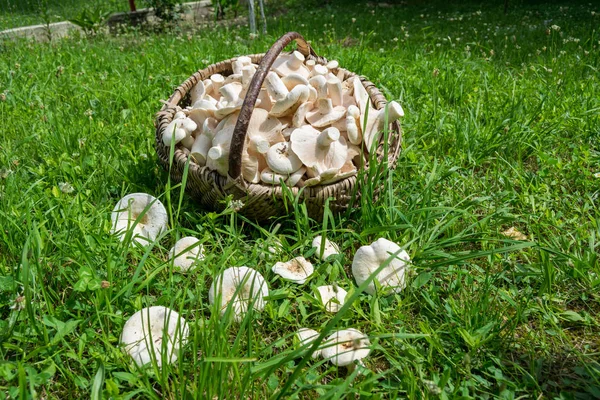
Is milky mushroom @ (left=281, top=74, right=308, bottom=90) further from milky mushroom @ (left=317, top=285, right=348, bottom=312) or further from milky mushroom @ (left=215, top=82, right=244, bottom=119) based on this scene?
milky mushroom @ (left=317, top=285, right=348, bottom=312)

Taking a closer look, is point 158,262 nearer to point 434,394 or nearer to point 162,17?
point 434,394

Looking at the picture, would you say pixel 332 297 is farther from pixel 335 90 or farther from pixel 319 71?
pixel 319 71

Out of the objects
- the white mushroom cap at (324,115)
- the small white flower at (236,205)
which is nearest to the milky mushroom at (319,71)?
the white mushroom cap at (324,115)

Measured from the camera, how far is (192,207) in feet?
7.47

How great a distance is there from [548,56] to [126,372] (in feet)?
13.9

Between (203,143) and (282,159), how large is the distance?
1.25 feet

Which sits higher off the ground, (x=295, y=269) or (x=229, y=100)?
(x=229, y=100)

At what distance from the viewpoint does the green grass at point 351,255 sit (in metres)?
1.44

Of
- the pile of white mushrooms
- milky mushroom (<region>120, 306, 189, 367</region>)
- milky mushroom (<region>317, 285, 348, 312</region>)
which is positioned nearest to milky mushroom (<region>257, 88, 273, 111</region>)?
the pile of white mushrooms

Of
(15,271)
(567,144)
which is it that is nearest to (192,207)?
(15,271)

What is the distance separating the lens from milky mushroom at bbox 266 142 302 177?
6.57ft

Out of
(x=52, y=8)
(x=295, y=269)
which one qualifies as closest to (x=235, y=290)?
(x=295, y=269)

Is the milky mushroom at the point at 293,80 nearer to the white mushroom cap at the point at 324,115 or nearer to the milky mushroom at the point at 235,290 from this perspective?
the white mushroom cap at the point at 324,115

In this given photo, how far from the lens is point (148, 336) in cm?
150
